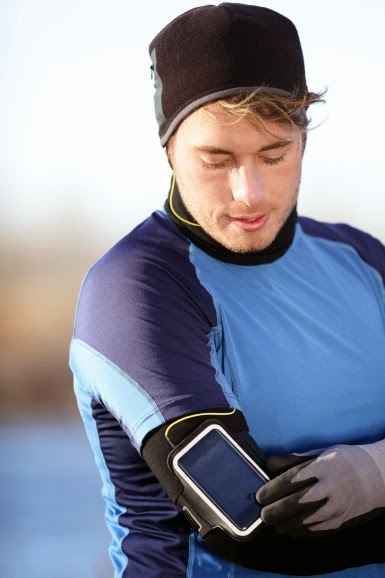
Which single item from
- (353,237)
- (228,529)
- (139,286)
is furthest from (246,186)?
(228,529)

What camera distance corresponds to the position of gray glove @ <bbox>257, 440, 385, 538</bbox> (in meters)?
2.03

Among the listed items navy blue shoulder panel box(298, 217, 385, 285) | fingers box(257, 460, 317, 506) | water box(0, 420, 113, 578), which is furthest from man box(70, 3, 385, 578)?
water box(0, 420, 113, 578)

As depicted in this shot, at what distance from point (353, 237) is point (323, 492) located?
A: 84 cm

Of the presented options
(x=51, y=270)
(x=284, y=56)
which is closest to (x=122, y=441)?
(x=284, y=56)

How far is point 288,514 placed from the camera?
79.8 inches

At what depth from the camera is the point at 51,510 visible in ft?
28.0

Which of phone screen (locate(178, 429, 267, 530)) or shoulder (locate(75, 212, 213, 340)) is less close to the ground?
shoulder (locate(75, 212, 213, 340))

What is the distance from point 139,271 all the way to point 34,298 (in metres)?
15.0

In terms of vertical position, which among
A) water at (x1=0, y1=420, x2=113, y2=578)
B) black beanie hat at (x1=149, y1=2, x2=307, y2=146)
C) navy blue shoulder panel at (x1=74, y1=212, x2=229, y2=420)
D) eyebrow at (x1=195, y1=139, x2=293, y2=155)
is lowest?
water at (x1=0, y1=420, x2=113, y2=578)

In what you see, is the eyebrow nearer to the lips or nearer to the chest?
the lips

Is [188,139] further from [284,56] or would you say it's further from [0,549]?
[0,549]

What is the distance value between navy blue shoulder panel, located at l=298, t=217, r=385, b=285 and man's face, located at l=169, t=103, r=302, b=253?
0.99 ft

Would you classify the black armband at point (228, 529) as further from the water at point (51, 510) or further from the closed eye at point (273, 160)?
the water at point (51, 510)

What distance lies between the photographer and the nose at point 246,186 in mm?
2262
